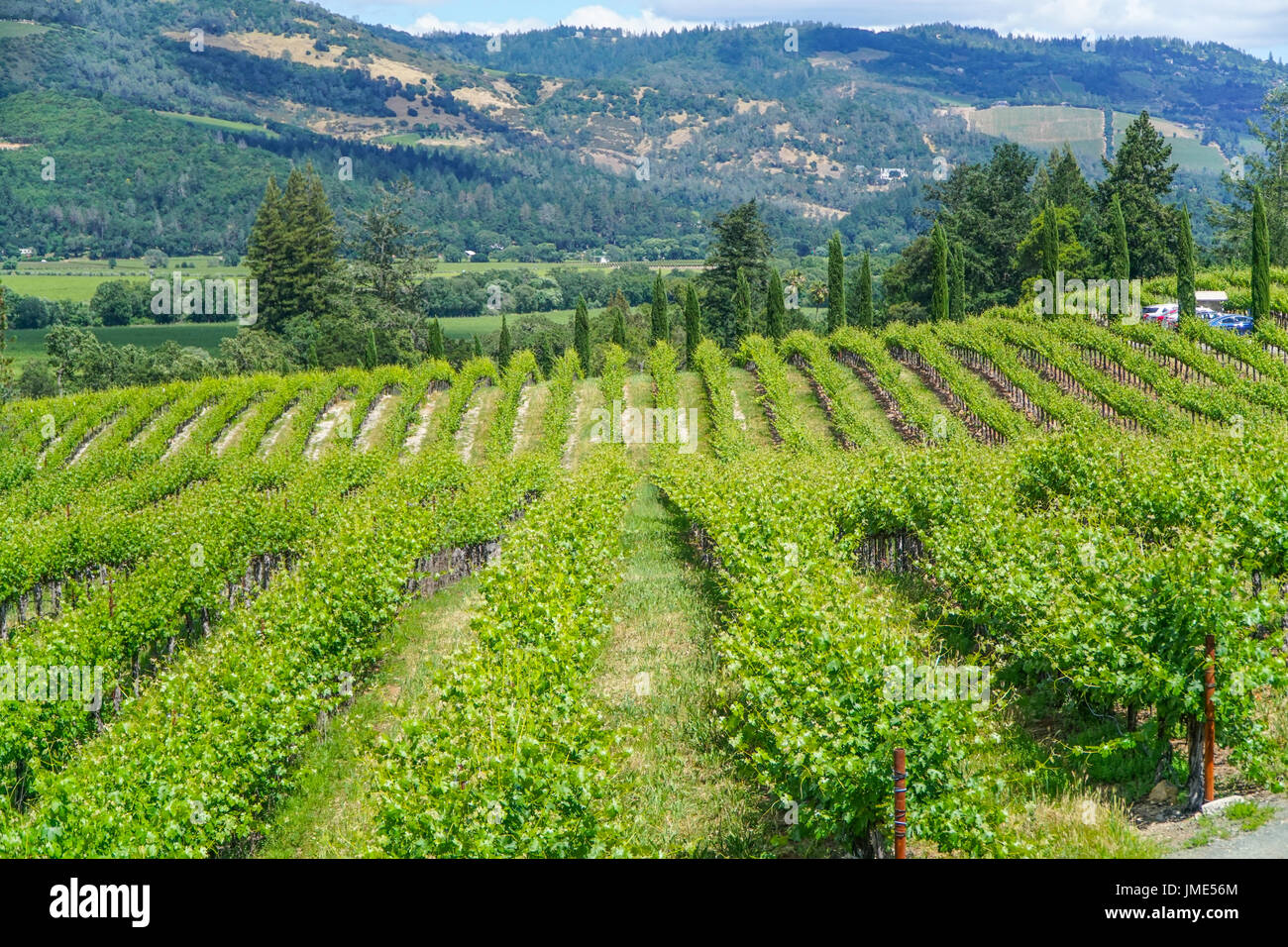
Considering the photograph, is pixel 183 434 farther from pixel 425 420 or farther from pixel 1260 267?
pixel 1260 267

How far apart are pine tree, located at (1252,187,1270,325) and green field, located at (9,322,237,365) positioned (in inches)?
4054

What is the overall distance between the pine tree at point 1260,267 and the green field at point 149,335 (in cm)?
10297

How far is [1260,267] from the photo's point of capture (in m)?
50.0

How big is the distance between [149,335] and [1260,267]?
4790 inches

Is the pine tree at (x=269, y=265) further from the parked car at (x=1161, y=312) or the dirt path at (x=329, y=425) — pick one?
the parked car at (x=1161, y=312)

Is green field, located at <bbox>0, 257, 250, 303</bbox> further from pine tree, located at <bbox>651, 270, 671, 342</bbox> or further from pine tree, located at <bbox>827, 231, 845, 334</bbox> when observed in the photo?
pine tree, located at <bbox>827, 231, 845, 334</bbox>

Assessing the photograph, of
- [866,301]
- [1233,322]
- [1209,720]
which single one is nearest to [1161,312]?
[1233,322]

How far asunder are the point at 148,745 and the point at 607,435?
35.9m

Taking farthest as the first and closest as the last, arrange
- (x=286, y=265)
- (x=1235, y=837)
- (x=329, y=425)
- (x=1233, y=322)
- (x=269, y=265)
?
(x=269, y=265), (x=286, y=265), (x=329, y=425), (x=1233, y=322), (x=1235, y=837)

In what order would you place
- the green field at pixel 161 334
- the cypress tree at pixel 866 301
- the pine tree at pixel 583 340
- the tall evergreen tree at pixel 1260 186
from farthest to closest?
the green field at pixel 161 334 < the tall evergreen tree at pixel 1260 186 < the pine tree at pixel 583 340 < the cypress tree at pixel 866 301

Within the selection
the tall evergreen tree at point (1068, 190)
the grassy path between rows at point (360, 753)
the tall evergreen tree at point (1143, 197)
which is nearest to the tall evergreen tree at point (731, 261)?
the tall evergreen tree at point (1068, 190)

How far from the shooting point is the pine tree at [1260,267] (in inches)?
1970
